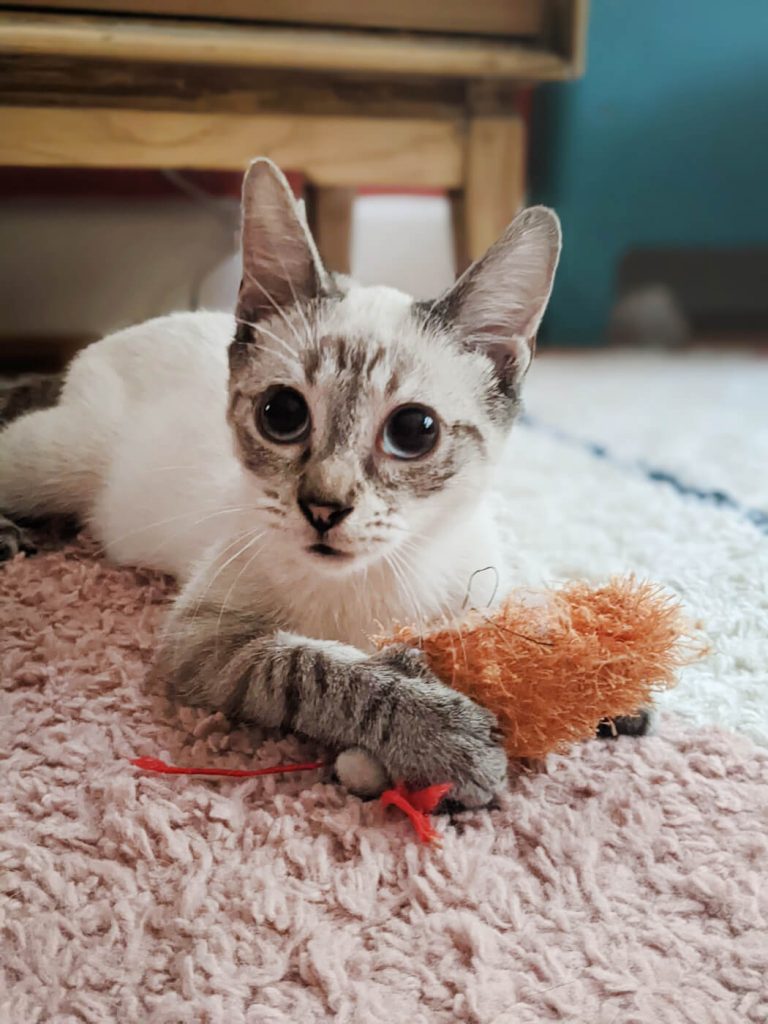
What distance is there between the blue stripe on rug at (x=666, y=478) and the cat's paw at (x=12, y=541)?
2.55 feet

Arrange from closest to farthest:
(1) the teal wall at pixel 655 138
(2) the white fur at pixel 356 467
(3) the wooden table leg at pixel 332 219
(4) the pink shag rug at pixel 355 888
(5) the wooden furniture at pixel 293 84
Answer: (4) the pink shag rug at pixel 355 888, (2) the white fur at pixel 356 467, (5) the wooden furniture at pixel 293 84, (3) the wooden table leg at pixel 332 219, (1) the teal wall at pixel 655 138

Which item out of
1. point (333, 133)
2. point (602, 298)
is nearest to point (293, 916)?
point (333, 133)

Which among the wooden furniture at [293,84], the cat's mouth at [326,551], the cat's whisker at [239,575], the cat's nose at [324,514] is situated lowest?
the cat's whisker at [239,575]

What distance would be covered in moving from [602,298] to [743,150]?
0.69 metres

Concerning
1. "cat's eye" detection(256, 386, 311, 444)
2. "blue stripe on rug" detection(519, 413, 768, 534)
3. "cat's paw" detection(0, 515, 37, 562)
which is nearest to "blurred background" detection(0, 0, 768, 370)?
"blue stripe on rug" detection(519, 413, 768, 534)

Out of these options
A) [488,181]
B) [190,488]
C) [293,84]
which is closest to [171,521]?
[190,488]

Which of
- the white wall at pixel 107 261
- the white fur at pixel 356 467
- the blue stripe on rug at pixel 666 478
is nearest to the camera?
the white fur at pixel 356 467

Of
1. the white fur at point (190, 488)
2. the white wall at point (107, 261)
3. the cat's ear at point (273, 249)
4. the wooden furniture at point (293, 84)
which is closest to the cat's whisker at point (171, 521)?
the white fur at point (190, 488)

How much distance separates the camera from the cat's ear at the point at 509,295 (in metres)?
0.96

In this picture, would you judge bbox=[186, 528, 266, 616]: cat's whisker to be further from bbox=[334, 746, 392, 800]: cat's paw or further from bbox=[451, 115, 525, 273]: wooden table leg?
bbox=[451, 115, 525, 273]: wooden table leg

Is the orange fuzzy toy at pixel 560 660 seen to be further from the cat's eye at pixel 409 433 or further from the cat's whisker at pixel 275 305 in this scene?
the cat's whisker at pixel 275 305

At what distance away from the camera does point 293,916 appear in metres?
0.74

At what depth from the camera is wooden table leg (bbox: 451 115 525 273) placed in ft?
6.68

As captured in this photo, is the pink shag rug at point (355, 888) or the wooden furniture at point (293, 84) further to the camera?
the wooden furniture at point (293, 84)
